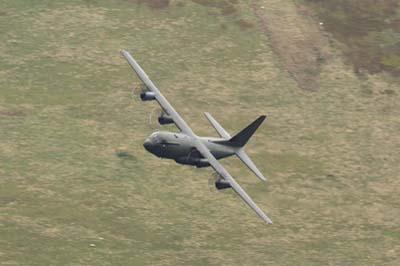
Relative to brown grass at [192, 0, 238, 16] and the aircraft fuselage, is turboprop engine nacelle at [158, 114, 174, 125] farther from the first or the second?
brown grass at [192, 0, 238, 16]

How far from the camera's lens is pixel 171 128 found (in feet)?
215

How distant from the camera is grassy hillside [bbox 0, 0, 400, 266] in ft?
181

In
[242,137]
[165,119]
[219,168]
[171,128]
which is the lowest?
[171,128]

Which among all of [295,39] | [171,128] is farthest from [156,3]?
[171,128]

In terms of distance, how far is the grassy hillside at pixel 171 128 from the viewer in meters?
55.2

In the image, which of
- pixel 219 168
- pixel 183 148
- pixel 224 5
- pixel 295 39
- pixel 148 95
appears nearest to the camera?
pixel 219 168

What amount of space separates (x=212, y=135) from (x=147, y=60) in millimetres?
10827

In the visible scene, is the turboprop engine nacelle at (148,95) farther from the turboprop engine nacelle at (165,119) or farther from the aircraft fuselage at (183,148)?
the aircraft fuselage at (183,148)

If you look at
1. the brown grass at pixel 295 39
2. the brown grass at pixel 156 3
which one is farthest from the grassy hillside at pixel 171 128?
the brown grass at pixel 295 39

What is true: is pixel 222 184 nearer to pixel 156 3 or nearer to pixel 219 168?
pixel 219 168

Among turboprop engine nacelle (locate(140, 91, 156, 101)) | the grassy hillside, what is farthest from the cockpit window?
the grassy hillside

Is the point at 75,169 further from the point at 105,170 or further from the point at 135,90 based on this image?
the point at 135,90

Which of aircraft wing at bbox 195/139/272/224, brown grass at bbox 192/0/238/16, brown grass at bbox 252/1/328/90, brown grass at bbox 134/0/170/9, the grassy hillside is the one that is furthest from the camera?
brown grass at bbox 192/0/238/16

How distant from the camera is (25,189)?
57750mm
